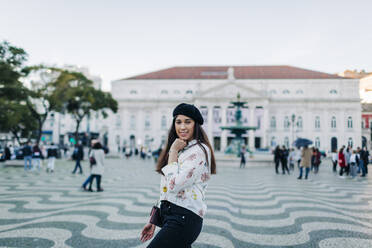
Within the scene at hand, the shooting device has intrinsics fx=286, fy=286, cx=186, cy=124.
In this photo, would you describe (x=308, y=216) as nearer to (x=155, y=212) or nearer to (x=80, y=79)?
(x=155, y=212)

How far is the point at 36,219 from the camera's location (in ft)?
15.5

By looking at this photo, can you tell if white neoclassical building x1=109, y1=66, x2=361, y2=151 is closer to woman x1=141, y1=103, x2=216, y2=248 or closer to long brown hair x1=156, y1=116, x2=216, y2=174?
long brown hair x1=156, y1=116, x2=216, y2=174

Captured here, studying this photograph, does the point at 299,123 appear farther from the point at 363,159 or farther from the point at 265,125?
the point at 363,159

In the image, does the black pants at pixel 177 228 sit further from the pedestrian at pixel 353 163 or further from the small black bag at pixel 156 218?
the pedestrian at pixel 353 163

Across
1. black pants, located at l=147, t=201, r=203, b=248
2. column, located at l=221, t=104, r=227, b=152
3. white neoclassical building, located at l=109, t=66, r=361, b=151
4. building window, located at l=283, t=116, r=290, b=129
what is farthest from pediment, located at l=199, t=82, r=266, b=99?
black pants, located at l=147, t=201, r=203, b=248

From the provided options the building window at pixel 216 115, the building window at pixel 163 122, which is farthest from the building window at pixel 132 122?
the building window at pixel 216 115

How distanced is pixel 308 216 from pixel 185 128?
13.5ft

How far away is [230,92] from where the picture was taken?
176ft

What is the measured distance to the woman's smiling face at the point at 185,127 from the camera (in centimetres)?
205

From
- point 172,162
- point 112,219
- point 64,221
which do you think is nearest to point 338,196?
point 112,219

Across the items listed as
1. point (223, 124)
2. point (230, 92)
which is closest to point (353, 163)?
point (223, 124)

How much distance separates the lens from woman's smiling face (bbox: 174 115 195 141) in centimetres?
205

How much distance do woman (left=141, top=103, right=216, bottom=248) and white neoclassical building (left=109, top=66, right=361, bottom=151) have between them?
48.8 m

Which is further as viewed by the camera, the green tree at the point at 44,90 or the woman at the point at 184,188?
the green tree at the point at 44,90
